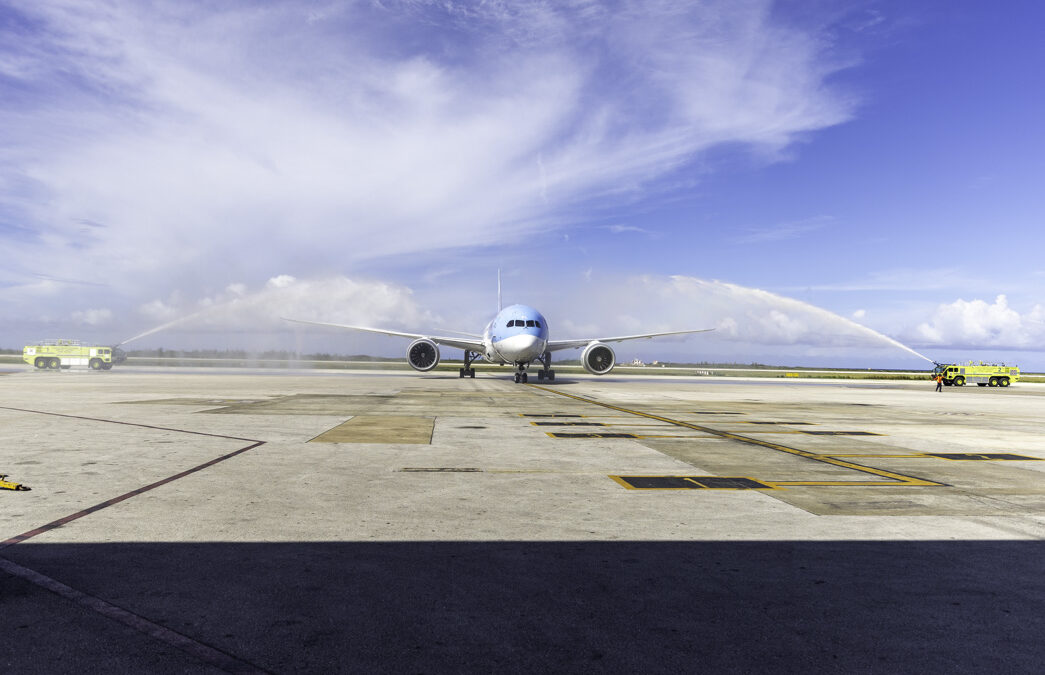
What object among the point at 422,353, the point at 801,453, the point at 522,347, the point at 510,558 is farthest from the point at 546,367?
the point at 510,558

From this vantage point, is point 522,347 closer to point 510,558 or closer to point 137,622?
point 510,558

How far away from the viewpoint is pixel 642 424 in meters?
16.6

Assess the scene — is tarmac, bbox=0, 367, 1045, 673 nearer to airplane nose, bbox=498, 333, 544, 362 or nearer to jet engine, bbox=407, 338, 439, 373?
airplane nose, bbox=498, 333, 544, 362

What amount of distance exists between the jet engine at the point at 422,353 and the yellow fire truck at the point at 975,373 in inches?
1910

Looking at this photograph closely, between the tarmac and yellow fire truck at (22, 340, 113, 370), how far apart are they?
163ft

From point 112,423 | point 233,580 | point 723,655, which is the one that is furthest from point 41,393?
point 723,655

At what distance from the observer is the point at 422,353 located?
37.9 m

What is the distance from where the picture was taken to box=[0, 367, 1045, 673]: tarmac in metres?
3.65

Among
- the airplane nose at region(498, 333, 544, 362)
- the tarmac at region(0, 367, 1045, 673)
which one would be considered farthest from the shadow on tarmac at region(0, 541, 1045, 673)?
the airplane nose at region(498, 333, 544, 362)

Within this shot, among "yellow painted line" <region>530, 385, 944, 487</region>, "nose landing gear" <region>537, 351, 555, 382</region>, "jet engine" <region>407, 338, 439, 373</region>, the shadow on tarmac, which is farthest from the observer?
"nose landing gear" <region>537, 351, 555, 382</region>

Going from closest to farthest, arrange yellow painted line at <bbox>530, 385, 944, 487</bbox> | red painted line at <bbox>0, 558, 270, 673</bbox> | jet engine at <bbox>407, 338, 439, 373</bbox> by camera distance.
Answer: red painted line at <bbox>0, 558, 270, 673</bbox> → yellow painted line at <bbox>530, 385, 944, 487</bbox> → jet engine at <bbox>407, 338, 439, 373</bbox>

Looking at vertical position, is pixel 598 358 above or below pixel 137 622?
above

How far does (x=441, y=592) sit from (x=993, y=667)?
3379 mm

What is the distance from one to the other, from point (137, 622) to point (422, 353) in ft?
112
